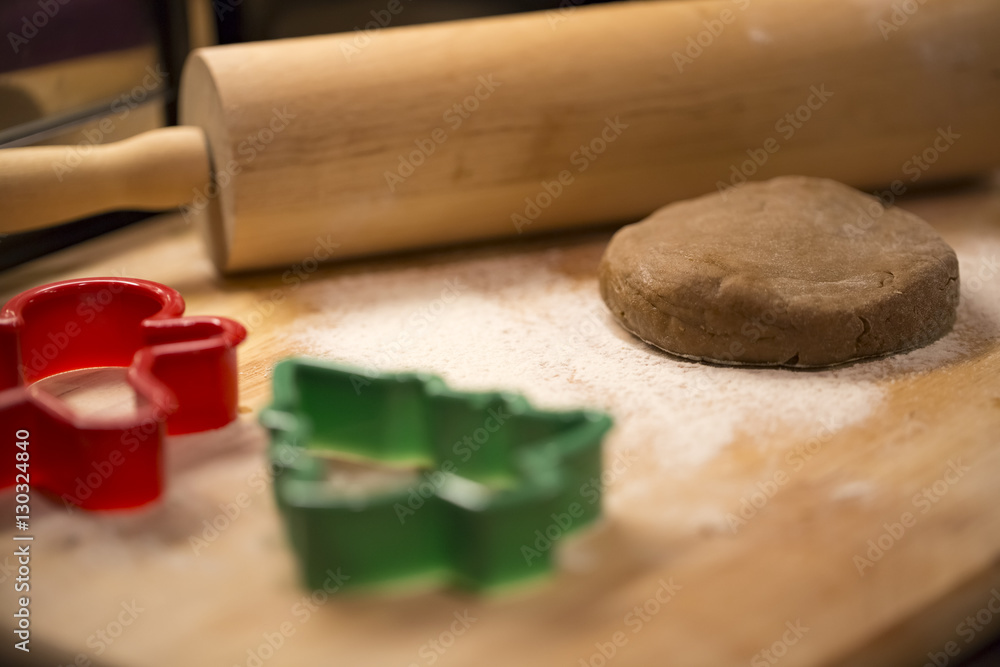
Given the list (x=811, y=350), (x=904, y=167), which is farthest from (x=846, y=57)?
(x=811, y=350)

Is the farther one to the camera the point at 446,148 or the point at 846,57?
the point at 846,57

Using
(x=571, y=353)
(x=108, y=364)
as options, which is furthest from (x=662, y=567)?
(x=108, y=364)

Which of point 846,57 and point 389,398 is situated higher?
point 846,57

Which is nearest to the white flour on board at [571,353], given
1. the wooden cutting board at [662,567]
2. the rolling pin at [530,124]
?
the wooden cutting board at [662,567]

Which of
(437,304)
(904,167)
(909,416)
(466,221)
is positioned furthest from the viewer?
(904,167)

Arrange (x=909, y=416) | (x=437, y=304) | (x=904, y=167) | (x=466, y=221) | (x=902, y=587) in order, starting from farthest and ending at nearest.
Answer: (x=904, y=167), (x=466, y=221), (x=437, y=304), (x=909, y=416), (x=902, y=587)

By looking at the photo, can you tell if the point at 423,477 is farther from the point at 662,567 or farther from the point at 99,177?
the point at 99,177

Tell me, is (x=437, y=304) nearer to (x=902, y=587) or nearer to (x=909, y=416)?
(x=909, y=416)

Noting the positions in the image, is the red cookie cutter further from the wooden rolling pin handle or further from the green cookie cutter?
the wooden rolling pin handle
